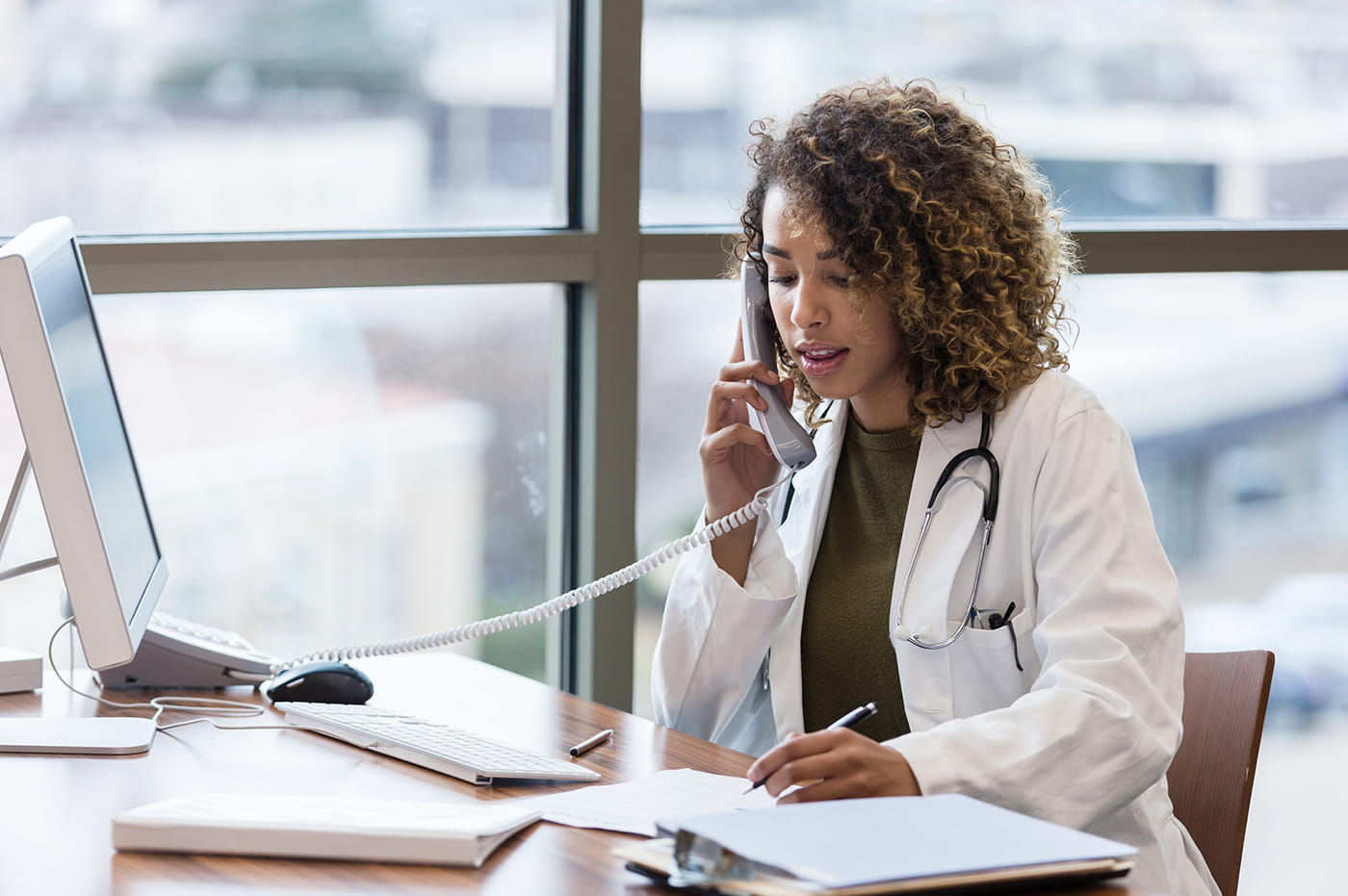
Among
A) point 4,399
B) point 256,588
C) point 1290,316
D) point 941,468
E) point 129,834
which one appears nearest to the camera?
point 129,834

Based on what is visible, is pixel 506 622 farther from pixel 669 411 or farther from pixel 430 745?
pixel 669 411

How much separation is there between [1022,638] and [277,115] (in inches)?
55.6

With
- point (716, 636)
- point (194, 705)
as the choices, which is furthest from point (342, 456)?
point (716, 636)

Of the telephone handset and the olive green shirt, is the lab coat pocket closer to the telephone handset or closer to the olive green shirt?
the olive green shirt

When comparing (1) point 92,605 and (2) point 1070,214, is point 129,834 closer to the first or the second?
(1) point 92,605

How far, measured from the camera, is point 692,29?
253 cm

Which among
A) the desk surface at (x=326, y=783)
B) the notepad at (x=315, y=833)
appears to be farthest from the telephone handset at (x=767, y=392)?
the notepad at (x=315, y=833)

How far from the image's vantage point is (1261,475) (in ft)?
10.1

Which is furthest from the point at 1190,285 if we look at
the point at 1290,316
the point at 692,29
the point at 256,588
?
the point at 256,588

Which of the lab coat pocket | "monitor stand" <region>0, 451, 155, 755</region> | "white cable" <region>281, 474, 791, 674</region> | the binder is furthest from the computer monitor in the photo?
the lab coat pocket

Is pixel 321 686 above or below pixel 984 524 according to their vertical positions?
below

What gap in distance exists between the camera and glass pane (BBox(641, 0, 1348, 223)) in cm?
255

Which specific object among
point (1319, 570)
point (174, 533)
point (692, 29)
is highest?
point (692, 29)

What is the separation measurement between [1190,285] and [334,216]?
1.70 m
